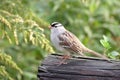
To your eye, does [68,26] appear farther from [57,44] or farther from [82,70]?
[82,70]

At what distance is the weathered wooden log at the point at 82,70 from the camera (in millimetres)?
2734

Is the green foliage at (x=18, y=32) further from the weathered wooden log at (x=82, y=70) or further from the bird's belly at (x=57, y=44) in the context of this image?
the weathered wooden log at (x=82, y=70)

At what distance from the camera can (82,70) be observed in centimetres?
276

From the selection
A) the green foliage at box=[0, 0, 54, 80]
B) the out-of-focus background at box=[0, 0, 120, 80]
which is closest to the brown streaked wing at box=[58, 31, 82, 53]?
the green foliage at box=[0, 0, 54, 80]

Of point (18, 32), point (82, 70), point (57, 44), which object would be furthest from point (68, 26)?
point (82, 70)

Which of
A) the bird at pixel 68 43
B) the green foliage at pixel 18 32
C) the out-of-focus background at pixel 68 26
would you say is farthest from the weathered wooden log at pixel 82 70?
the out-of-focus background at pixel 68 26

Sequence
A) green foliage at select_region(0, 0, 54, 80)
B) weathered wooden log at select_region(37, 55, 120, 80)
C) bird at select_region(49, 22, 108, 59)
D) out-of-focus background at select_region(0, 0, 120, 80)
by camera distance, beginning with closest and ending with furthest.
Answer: weathered wooden log at select_region(37, 55, 120, 80)
bird at select_region(49, 22, 108, 59)
green foliage at select_region(0, 0, 54, 80)
out-of-focus background at select_region(0, 0, 120, 80)

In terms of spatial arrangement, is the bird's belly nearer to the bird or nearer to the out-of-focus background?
the bird

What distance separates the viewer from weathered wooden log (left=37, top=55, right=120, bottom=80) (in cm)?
273

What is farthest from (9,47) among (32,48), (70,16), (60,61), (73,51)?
(60,61)

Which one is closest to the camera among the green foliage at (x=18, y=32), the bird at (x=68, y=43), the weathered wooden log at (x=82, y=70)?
the weathered wooden log at (x=82, y=70)

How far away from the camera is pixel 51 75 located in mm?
2777

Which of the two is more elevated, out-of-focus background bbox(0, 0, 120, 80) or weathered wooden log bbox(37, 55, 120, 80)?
out-of-focus background bbox(0, 0, 120, 80)

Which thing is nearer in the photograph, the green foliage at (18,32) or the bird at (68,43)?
the bird at (68,43)
